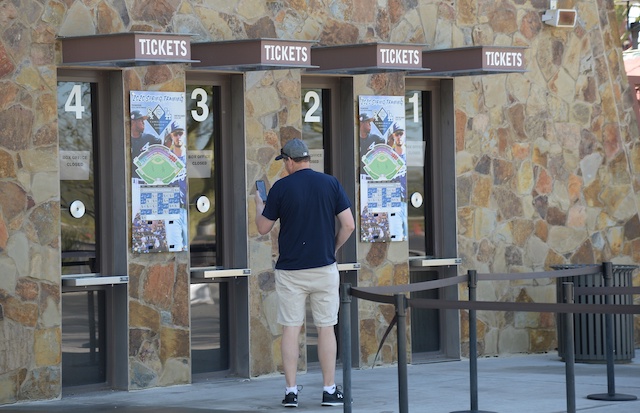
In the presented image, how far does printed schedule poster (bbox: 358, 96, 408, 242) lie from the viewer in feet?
40.3

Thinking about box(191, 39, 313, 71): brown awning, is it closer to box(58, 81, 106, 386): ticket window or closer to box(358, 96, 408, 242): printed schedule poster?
box(58, 81, 106, 386): ticket window

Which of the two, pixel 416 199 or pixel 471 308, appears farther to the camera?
pixel 416 199

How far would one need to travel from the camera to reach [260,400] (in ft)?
33.3

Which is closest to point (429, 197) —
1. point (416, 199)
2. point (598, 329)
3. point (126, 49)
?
point (416, 199)

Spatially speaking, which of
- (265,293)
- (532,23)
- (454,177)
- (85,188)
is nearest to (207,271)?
(265,293)

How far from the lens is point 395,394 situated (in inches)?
412

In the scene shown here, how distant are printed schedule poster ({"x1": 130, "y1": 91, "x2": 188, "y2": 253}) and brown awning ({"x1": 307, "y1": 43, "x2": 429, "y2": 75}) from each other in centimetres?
149

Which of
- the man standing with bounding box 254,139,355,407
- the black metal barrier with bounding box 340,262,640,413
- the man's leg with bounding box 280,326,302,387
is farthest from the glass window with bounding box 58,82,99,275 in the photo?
the black metal barrier with bounding box 340,262,640,413

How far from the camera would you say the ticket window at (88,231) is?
34.9 feet

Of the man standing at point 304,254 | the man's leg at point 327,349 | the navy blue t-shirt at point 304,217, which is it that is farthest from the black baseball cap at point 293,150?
the man's leg at point 327,349

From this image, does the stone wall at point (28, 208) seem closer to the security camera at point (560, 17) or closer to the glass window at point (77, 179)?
the glass window at point (77, 179)

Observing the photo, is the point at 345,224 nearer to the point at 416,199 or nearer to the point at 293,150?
the point at 293,150

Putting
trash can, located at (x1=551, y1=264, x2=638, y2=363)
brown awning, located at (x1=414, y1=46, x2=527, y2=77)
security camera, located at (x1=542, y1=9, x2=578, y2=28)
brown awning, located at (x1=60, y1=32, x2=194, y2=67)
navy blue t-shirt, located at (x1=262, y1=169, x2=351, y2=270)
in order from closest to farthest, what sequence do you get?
navy blue t-shirt, located at (x1=262, y1=169, x2=351, y2=270), brown awning, located at (x1=60, y1=32, x2=194, y2=67), brown awning, located at (x1=414, y1=46, x2=527, y2=77), trash can, located at (x1=551, y1=264, x2=638, y2=363), security camera, located at (x1=542, y1=9, x2=578, y2=28)

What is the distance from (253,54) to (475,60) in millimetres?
2584
